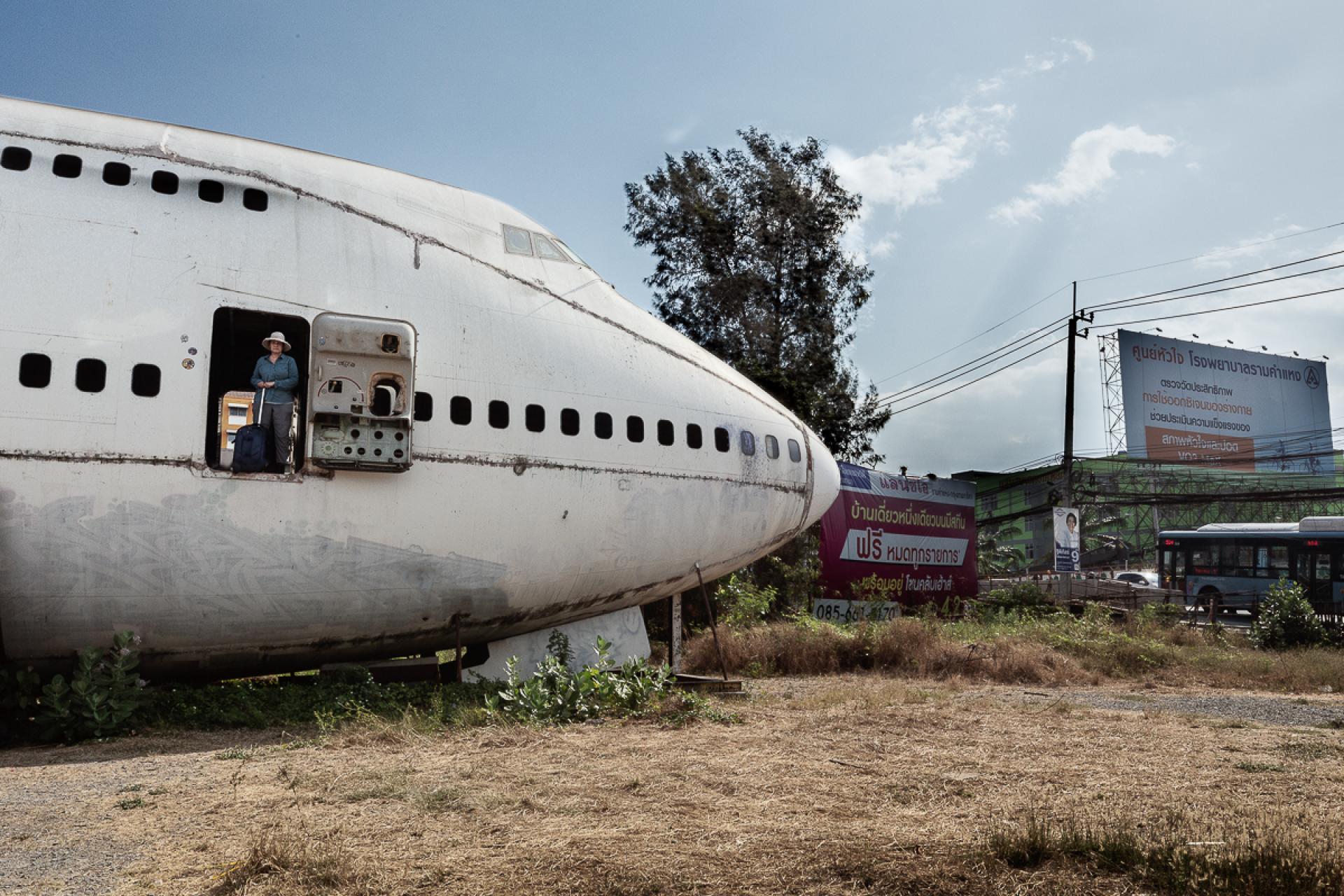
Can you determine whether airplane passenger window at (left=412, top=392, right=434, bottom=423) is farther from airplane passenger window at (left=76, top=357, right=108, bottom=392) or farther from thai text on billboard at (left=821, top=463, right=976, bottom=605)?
thai text on billboard at (left=821, top=463, right=976, bottom=605)

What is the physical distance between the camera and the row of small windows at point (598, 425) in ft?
37.1

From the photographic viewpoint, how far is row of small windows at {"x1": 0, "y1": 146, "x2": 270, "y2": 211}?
1011 cm

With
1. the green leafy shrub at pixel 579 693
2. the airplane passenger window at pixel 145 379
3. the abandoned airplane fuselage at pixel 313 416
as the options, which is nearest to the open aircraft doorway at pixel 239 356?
the abandoned airplane fuselage at pixel 313 416

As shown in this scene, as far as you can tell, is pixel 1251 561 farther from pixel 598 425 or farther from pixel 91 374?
pixel 91 374

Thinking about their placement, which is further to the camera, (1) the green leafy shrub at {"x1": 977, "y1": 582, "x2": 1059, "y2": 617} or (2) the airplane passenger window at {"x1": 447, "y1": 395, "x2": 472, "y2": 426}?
(1) the green leafy shrub at {"x1": 977, "y1": 582, "x2": 1059, "y2": 617}

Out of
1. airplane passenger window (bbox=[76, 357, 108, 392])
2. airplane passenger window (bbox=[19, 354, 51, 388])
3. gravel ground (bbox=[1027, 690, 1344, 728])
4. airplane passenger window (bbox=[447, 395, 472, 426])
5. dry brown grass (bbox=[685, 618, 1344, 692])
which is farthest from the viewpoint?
dry brown grass (bbox=[685, 618, 1344, 692])

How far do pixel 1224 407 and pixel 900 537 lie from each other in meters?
43.3

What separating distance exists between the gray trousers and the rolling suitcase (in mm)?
114

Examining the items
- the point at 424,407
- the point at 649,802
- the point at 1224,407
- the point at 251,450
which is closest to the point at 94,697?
the point at 251,450

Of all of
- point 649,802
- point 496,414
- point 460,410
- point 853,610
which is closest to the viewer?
point 649,802

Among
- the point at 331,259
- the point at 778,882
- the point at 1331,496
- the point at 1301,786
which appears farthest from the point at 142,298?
the point at 1331,496

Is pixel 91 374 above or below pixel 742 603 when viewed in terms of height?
above

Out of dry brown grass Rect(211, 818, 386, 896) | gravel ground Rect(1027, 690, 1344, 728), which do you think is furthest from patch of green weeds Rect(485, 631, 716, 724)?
gravel ground Rect(1027, 690, 1344, 728)

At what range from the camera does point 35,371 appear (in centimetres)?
950
